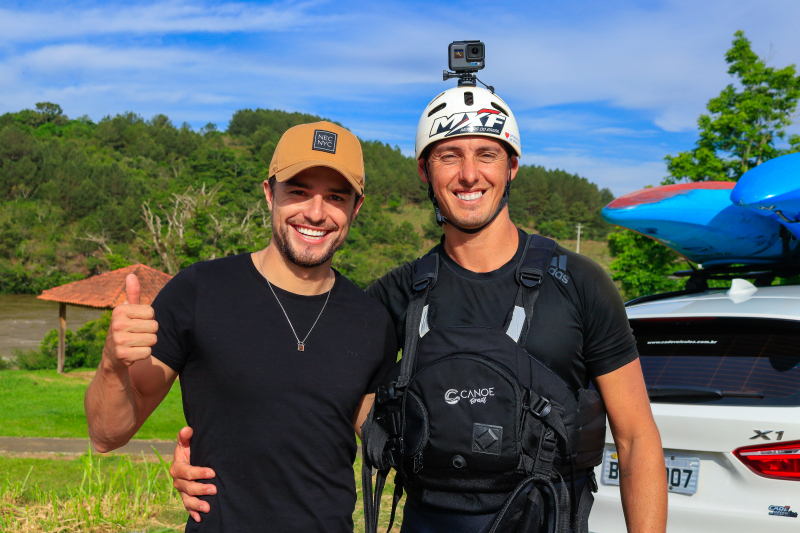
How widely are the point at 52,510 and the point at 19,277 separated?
2830 inches

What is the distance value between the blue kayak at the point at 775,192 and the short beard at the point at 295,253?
7.50 feet

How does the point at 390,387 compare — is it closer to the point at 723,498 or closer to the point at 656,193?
the point at 723,498

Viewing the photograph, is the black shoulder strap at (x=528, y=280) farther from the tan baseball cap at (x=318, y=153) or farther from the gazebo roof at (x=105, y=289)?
the gazebo roof at (x=105, y=289)

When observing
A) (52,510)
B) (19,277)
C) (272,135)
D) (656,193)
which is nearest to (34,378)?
(52,510)

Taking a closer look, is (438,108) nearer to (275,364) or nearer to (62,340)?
(275,364)

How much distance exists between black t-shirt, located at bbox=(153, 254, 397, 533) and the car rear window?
5.02 feet

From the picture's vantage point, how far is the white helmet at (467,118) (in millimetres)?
2551

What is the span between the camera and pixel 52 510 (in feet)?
16.1

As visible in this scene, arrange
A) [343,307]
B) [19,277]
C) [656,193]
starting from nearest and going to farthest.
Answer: [343,307], [656,193], [19,277]

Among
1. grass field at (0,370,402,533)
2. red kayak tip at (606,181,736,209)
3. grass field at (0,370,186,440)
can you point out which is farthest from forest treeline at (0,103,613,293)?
red kayak tip at (606,181,736,209)

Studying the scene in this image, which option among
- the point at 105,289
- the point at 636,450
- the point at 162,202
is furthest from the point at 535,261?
the point at 162,202

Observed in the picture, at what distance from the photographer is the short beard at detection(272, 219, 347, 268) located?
7.98 ft

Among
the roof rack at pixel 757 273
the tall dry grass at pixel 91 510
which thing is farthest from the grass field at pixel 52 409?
the roof rack at pixel 757 273

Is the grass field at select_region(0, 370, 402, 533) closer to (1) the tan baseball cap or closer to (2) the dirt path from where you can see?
(2) the dirt path
